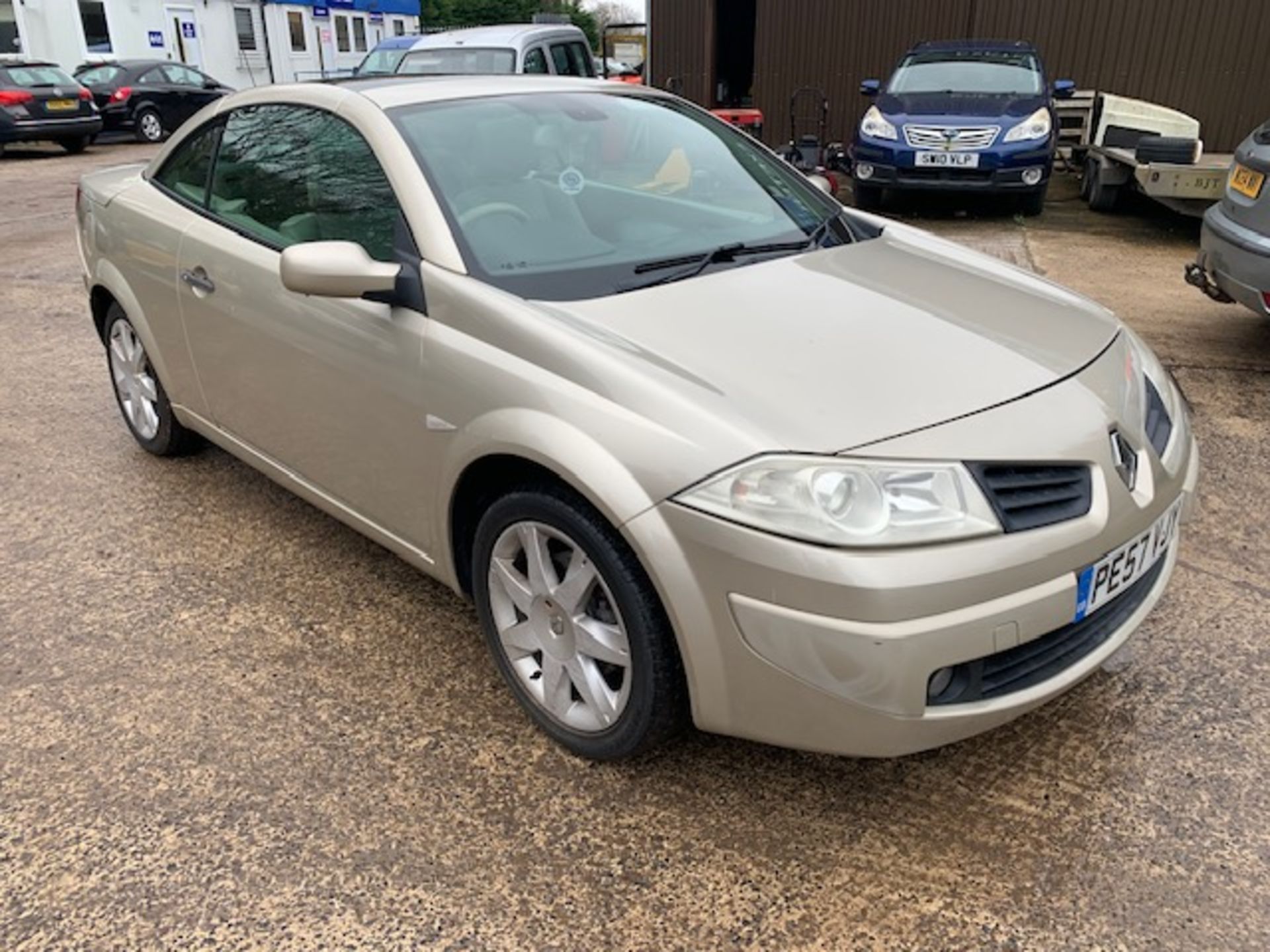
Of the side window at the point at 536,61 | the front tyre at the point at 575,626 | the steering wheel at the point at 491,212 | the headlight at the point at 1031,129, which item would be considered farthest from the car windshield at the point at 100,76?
the front tyre at the point at 575,626

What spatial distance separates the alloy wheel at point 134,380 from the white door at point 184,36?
27354 mm

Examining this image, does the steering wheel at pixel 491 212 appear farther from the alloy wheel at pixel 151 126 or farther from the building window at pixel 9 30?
the building window at pixel 9 30

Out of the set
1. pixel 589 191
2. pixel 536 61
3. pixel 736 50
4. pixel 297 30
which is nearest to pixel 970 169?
pixel 536 61

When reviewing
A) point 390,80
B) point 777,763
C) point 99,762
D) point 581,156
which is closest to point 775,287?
point 581,156

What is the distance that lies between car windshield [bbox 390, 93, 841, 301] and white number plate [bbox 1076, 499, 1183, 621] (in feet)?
4.06

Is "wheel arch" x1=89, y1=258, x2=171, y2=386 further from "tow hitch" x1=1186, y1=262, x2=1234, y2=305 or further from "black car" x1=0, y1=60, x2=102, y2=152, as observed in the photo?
"black car" x1=0, y1=60, x2=102, y2=152

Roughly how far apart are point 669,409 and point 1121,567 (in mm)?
1040

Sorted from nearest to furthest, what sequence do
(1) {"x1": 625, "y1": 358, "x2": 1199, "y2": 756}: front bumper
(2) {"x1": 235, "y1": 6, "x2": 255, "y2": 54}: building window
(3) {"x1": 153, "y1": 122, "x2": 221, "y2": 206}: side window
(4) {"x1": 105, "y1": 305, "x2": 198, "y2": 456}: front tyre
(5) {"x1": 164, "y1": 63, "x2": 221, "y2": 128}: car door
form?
(1) {"x1": 625, "y1": 358, "x2": 1199, "y2": 756}: front bumper, (3) {"x1": 153, "y1": 122, "x2": 221, "y2": 206}: side window, (4) {"x1": 105, "y1": 305, "x2": 198, "y2": 456}: front tyre, (5) {"x1": 164, "y1": 63, "x2": 221, "y2": 128}: car door, (2) {"x1": 235, "y1": 6, "x2": 255, "y2": 54}: building window

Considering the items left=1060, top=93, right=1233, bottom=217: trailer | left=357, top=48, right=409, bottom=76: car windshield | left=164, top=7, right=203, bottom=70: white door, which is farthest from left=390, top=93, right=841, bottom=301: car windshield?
left=164, top=7, right=203, bottom=70: white door

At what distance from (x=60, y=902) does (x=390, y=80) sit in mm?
2450

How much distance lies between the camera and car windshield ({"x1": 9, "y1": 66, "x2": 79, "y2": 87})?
1603 centimetres

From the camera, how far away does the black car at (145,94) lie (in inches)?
723

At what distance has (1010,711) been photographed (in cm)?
215

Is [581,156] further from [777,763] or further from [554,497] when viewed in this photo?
[777,763]
